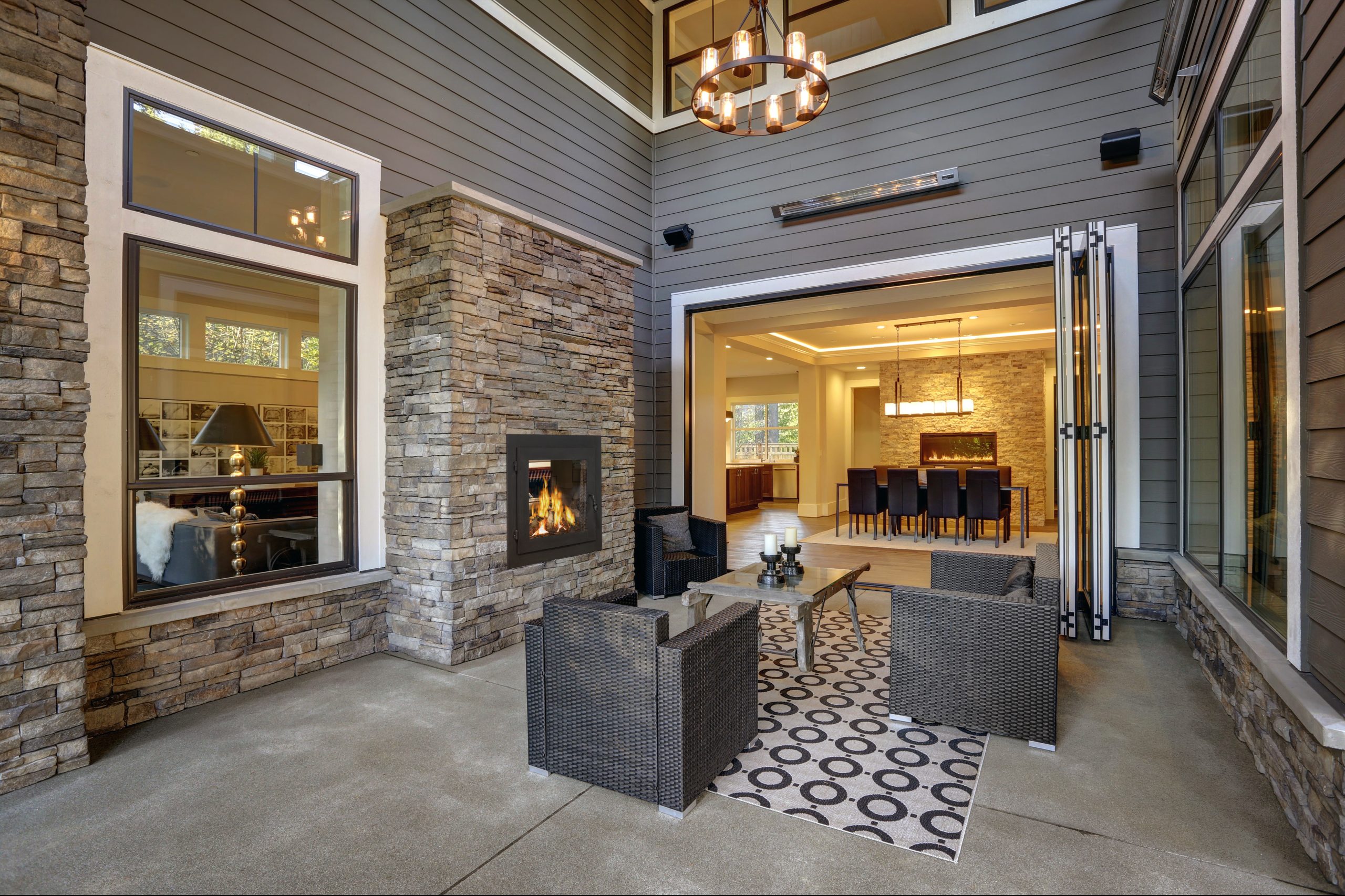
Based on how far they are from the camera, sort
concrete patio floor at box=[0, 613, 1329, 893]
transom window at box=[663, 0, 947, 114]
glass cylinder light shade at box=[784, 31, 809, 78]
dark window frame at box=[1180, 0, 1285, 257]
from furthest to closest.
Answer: transom window at box=[663, 0, 947, 114], glass cylinder light shade at box=[784, 31, 809, 78], dark window frame at box=[1180, 0, 1285, 257], concrete patio floor at box=[0, 613, 1329, 893]

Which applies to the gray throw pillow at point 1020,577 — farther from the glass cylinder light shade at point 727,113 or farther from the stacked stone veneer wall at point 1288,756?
the glass cylinder light shade at point 727,113

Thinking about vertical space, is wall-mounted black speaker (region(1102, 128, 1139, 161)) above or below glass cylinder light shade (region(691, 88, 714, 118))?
below

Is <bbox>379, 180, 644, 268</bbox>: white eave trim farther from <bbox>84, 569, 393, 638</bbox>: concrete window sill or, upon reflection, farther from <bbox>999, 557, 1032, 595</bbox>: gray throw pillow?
<bbox>999, 557, 1032, 595</bbox>: gray throw pillow

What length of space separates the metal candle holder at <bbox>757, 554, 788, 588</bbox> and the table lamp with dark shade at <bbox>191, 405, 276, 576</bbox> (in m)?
2.70

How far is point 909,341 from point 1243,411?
25.2 ft

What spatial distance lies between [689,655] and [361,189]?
3.48 m

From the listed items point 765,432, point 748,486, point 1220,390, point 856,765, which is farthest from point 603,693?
point 765,432

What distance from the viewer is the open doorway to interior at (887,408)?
6645 mm

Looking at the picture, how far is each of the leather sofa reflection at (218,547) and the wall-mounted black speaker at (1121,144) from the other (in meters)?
5.57

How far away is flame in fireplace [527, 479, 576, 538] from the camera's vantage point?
433 cm

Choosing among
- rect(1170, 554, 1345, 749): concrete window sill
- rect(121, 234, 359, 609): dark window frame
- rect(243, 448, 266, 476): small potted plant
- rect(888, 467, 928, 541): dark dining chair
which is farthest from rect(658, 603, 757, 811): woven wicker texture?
rect(888, 467, 928, 541): dark dining chair

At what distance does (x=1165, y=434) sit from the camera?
14.8 ft

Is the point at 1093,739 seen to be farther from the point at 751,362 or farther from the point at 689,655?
the point at 751,362

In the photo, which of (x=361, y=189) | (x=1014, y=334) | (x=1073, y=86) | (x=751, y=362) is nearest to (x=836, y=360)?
(x=751, y=362)
